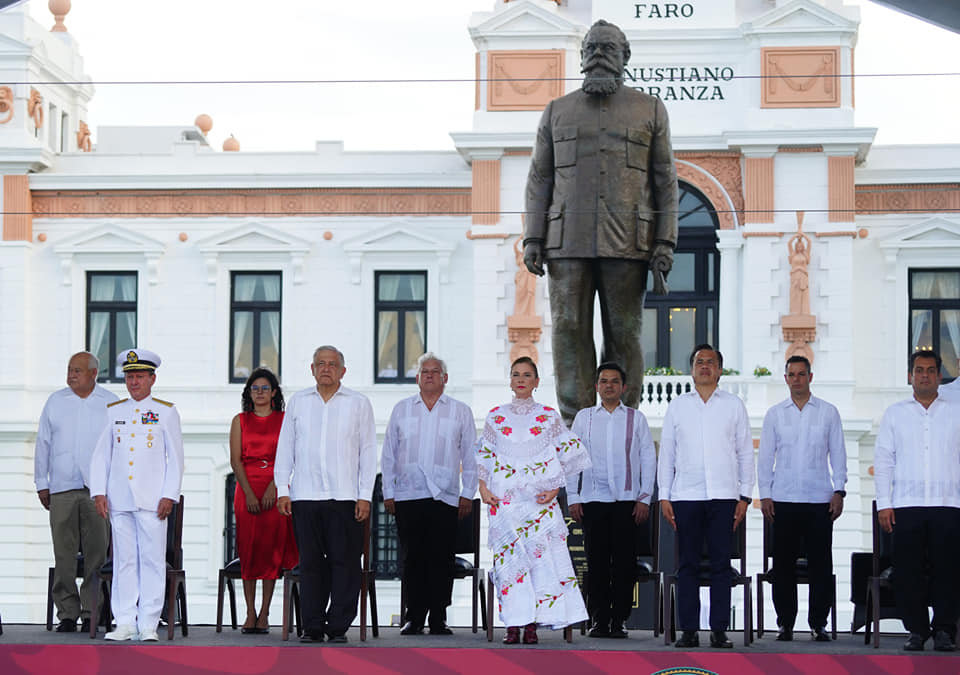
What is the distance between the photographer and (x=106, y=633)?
827cm

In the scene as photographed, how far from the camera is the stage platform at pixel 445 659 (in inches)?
278

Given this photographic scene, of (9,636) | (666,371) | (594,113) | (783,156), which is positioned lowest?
(9,636)

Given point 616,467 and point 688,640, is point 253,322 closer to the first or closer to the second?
point 616,467

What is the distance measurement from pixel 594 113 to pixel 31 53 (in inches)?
656

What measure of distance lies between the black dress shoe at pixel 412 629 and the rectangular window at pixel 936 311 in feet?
50.3

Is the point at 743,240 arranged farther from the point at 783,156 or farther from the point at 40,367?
the point at 40,367

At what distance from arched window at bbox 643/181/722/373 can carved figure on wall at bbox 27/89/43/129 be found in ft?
31.0

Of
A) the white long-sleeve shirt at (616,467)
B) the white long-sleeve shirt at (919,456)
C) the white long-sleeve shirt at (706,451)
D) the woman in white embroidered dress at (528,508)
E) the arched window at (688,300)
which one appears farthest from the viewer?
the arched window at (688,300)

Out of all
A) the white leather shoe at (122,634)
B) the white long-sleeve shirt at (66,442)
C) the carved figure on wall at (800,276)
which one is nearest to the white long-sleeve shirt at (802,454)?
the white leather shoe at (122,634)

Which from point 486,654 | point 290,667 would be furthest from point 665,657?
point 290,667

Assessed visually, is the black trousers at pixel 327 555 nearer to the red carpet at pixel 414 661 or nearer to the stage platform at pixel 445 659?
the stage platform at pixel 445 659

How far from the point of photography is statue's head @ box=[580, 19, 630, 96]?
8641 mm

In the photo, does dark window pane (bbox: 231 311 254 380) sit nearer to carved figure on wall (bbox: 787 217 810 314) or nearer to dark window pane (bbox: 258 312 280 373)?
dark window pane (bbox: 258 312 280 373)

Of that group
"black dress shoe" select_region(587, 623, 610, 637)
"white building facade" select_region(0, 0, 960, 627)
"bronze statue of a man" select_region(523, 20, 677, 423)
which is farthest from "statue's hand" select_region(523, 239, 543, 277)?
"white building facade" select_region(0, 0, 960, 627)
